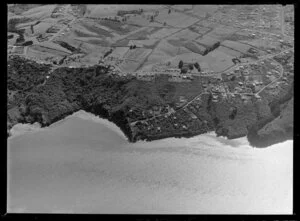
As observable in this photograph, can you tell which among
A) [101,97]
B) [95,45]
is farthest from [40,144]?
[95,45]

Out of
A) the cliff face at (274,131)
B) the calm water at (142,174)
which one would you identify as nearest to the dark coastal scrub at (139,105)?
the cliff face at (274,131)

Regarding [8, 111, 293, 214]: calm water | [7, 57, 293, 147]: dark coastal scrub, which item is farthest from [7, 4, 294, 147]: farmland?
[8, 111, 293, 214]: calm water

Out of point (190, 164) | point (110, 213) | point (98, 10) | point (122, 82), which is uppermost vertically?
point (98, 10)

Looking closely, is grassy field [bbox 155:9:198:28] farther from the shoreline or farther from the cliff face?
the cliff face

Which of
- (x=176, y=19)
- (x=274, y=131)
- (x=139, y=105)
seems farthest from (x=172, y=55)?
(x=274, y=131)

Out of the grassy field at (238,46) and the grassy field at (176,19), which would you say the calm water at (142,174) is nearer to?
the grassy field at (238,46)
